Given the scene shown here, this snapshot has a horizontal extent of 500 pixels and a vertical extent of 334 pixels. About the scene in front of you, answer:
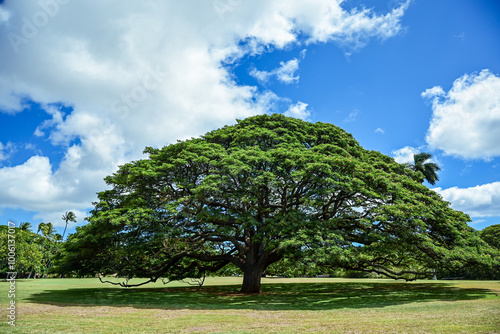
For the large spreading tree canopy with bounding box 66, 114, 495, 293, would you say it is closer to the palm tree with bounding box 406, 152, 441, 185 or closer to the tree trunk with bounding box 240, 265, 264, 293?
the tree trunk with bounding box 240, 265, 264, 293

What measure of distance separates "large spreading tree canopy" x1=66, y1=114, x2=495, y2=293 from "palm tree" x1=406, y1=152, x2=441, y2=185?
30.0m

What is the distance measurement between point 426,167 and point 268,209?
40.2m

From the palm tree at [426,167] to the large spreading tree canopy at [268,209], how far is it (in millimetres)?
30022

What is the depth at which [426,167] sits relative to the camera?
1946 inches

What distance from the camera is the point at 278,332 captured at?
852cm

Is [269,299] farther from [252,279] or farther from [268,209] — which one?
[268,209]

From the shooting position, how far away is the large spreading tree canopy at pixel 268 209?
16.8 meters

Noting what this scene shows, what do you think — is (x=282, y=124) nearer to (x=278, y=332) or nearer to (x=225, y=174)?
(x=225, y=174)

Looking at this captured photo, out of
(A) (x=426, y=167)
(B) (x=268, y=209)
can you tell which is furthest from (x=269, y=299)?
(A) (x=426, y=167)

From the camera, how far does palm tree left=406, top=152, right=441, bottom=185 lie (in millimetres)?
49188

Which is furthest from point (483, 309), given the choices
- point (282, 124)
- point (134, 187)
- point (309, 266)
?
point (134, 187)

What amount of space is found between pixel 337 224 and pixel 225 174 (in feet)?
24.8

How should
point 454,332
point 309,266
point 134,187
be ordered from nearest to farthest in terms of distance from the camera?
point 454,332
point 309,266
point 134,187

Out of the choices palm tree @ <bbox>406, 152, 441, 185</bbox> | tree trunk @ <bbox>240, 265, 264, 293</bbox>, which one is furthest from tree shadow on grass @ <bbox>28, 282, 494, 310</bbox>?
palm tree @ <bbox>406, 152, 441, 185</bbox>
